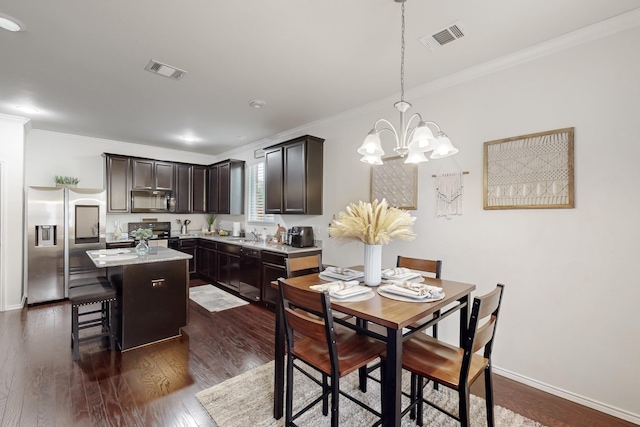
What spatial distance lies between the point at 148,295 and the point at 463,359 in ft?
9.70

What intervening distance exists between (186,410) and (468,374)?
6.14ft

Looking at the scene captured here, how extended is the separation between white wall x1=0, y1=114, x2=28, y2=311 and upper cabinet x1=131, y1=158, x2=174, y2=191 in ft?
5.04

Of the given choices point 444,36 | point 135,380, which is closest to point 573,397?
point 444,36

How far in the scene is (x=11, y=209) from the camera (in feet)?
13.6

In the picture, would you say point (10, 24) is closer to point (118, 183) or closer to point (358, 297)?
point (358, 297)

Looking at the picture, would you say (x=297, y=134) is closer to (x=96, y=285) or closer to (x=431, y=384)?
(x=96, y=285)

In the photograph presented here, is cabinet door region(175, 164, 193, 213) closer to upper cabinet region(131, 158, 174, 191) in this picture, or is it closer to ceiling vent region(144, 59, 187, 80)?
upper cabinet region(131, 158, 174, 191)

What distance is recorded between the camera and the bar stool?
2682 millimetres

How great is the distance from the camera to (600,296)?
209 centimetres

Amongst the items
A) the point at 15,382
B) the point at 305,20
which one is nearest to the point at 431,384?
the point at 305,20

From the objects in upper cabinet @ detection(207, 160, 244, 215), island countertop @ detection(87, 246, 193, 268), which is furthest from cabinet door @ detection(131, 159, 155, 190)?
island countertop @ detection(87, 246, 193, 268)

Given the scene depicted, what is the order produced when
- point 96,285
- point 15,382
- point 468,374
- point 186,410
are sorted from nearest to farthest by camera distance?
point 468,374
point 186,410
point 15,382
point 96,285

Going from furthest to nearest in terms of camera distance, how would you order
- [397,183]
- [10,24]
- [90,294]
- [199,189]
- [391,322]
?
[199,189] < [397,183] < [90,294] < [10,24] < [391,322]

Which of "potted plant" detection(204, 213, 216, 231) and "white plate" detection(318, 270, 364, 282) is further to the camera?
"potted plant" detection(204, 213, 216, 231)
